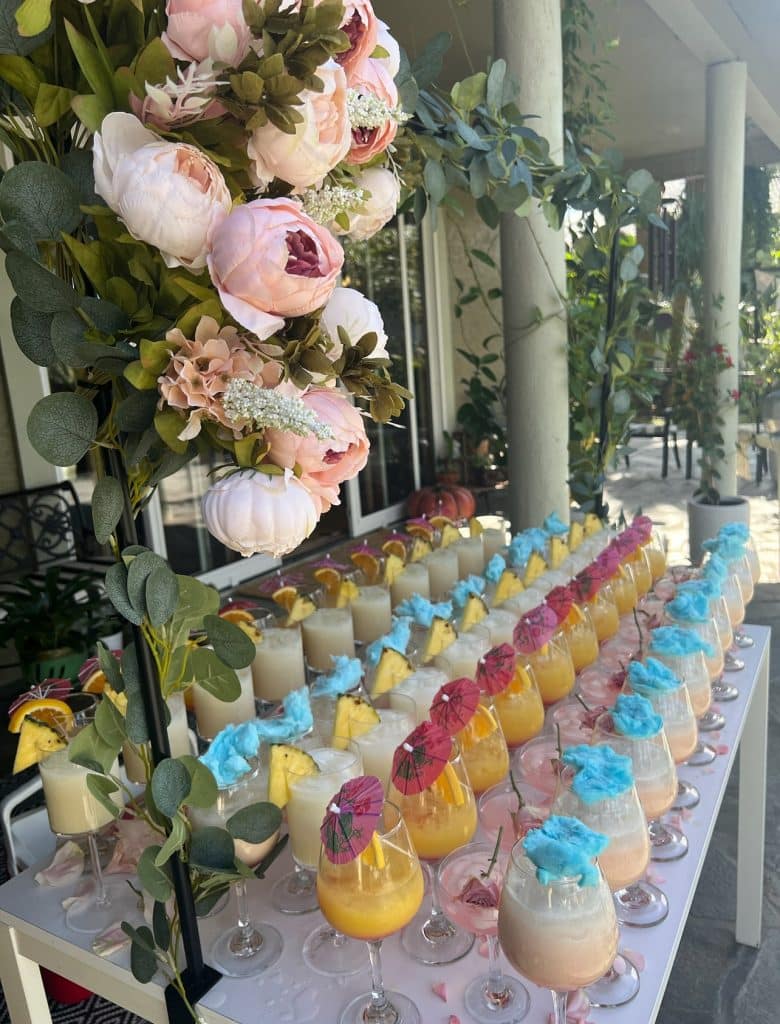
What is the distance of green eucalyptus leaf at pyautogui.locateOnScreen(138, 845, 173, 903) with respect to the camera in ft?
2.88

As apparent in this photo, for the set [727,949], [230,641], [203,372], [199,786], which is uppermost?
[203,372]

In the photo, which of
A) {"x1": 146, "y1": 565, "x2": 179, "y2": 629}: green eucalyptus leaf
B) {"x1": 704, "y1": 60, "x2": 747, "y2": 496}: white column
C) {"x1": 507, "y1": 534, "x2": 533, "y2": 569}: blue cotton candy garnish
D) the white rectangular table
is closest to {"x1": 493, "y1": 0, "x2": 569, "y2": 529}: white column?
{"x1": 507, "y1": 534, "x2": 533, "y2": 569}: blue cotton candy garnish

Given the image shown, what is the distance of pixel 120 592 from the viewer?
785 millimetres

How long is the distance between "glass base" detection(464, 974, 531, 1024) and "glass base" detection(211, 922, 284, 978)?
0.26 meters

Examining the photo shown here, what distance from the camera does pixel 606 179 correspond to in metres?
2.18

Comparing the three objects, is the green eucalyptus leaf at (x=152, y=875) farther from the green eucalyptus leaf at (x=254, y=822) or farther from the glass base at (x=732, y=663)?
the glass base at (x=732, y=663)

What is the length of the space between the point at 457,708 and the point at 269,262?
2.52 ft

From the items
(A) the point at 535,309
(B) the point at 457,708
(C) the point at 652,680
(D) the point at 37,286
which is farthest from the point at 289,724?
(A) the point at 535,309

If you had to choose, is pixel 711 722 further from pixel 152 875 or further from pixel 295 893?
pixel 152 875

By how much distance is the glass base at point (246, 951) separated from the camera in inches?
41.0

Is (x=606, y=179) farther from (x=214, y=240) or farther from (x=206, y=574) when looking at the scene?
(x=206, y=574)

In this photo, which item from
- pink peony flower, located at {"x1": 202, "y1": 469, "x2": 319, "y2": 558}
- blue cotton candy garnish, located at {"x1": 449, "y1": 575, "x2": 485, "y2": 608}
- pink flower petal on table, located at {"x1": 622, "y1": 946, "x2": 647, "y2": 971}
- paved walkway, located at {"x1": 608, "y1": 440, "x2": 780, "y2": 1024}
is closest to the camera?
pink peony flower, located at {"x1": 202, "y1": 469, "x2": 319, "y2": 558}

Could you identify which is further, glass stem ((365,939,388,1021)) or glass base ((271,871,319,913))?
glass base ((271,871,319,913))

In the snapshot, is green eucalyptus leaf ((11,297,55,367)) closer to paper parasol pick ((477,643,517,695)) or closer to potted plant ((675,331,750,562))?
paper parasol pick ((477,643,517,695))
